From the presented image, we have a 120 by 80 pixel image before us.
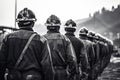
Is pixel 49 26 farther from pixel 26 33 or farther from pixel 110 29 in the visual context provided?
pixel 110 29

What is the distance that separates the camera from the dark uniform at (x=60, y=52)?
8445 mm

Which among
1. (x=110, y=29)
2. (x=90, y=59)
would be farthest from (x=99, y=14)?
(x=90, y=59)

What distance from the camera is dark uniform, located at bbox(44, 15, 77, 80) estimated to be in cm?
845

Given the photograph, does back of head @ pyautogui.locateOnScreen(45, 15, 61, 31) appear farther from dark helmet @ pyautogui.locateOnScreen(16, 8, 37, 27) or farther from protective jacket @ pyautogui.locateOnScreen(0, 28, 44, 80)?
protective jacket @ pyautogui.locateOnScreen(0, 28, 44, 80)

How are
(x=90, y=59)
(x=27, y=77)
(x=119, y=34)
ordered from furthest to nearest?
(x=119, y=34) < (x=90, y=59) < (x=27, y=77)

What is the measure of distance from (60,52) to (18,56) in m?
2.29

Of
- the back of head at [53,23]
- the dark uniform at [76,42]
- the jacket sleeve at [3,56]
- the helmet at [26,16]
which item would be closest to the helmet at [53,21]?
the back of head at [53,23]

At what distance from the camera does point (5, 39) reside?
639cm

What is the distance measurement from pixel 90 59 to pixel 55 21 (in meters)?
5.47

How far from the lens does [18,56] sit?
20.7 ft

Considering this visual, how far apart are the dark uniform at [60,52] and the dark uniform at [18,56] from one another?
82.7 inches

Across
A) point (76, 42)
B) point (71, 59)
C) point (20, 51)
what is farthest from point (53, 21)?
point (20, 51)

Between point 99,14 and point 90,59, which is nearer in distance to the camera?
point 90,59

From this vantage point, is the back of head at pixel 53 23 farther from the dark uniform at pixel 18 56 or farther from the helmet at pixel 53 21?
the dark uniform at pixel 18 56
